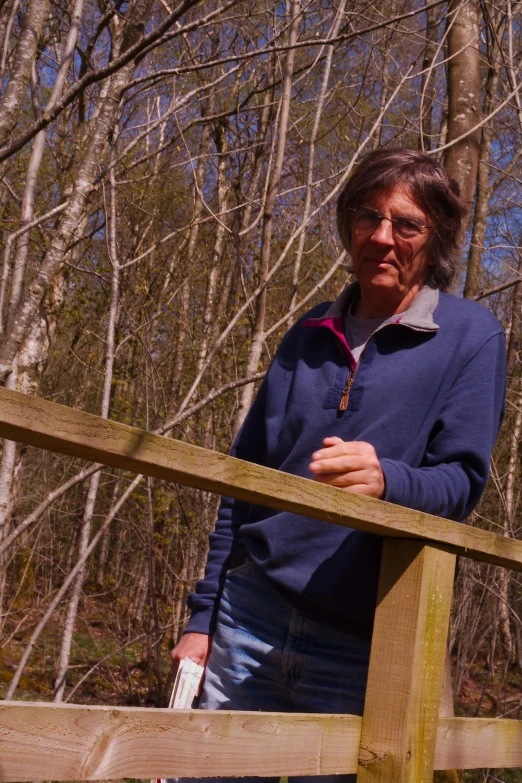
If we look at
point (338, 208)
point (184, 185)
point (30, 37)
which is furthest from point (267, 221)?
point (184, 185)

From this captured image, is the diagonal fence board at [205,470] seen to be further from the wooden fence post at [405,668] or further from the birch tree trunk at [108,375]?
the birch tree trunk at [108,375]

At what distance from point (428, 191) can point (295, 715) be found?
1.13m

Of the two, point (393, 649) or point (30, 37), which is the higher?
point (30, 37)

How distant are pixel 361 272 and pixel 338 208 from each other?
0.25 m

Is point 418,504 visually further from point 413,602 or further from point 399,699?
point 399,699

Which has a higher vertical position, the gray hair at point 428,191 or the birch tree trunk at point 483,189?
the birch tree trunk at point 483,189

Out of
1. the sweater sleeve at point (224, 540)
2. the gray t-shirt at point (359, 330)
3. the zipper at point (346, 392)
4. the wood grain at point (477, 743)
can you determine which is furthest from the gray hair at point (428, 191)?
the wood grain at point (477, 743)

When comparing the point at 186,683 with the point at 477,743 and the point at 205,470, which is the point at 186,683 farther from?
the point at 205,470

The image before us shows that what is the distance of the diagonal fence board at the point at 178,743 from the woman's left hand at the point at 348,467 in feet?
1.25

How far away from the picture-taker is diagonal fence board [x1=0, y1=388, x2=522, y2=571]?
39.9 inches

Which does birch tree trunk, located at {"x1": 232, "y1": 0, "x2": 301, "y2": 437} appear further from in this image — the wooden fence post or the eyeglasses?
the wooden fence post

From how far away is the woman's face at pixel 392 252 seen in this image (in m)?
1.86

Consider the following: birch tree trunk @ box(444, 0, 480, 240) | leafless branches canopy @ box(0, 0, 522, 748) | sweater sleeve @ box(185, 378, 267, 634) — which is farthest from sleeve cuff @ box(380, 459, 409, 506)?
birch tree trunk @ box(444, 0, 480, 240)

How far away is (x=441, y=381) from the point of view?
5.64ft
